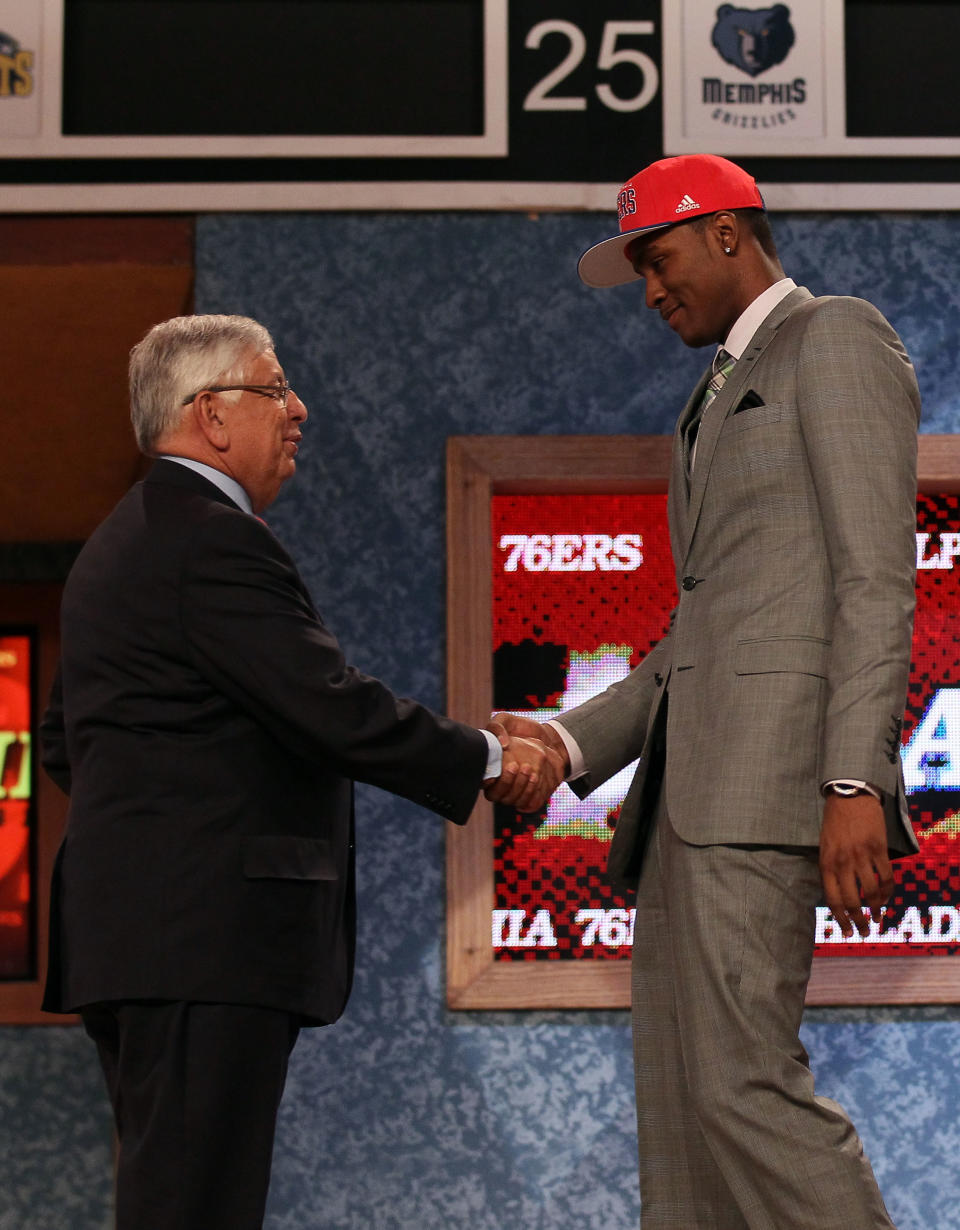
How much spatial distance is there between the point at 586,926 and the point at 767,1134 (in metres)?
1.25

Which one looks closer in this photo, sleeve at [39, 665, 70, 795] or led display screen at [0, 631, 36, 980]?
sleeve at [39, 665, 70, 795]

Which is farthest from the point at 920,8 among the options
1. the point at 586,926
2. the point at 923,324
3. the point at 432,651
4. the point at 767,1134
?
the point at 767,1134

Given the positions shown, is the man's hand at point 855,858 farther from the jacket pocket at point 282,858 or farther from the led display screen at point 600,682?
the led display screen at point 600,682

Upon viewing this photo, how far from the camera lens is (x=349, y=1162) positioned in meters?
2.84

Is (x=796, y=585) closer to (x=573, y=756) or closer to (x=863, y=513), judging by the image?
(x=863, y=513)

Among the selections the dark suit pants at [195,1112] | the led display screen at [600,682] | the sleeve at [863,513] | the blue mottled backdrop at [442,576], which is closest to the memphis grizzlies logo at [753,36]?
the blue mottled backdrop at [442,576]

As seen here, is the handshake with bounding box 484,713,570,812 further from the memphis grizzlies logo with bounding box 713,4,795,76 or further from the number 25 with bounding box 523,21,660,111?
the memphis grizzlies logo with bounding box 713,4,795,76

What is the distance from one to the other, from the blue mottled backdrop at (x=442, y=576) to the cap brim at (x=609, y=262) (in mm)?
686

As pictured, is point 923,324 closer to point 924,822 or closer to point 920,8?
point 920,8

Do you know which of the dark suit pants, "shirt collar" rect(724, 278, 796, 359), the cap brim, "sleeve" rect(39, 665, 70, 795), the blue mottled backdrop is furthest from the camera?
the blue mottled backdrop

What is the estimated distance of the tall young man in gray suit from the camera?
1.74 meters

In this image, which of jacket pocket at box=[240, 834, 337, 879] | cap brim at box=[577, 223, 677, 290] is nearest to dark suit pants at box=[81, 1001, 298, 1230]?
jacket pocket at box=[240, 834, 337, 879]

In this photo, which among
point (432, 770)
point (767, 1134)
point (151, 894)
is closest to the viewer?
point (767, 1134)

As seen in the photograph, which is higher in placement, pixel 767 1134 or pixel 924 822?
pixel 924 822
